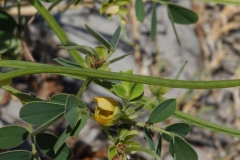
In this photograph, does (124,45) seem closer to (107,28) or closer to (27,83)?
(107,28)

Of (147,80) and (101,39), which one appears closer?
(147,80)

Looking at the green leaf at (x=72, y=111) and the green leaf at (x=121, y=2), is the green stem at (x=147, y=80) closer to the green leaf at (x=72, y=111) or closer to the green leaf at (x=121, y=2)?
the green leaf at (x=72, y=111)

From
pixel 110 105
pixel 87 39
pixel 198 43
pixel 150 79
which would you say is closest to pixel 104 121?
pixel 110 105

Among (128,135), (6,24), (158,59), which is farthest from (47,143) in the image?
(158,59)

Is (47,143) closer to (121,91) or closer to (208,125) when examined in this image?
(121,91)

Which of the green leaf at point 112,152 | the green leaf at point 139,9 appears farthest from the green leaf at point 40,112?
the green leaf at point 139,9

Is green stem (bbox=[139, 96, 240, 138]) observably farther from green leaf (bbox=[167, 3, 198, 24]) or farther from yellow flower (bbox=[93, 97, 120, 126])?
green leaf (bbox=[167, 3, 198, 24])

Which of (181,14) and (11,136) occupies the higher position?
(181,14)
